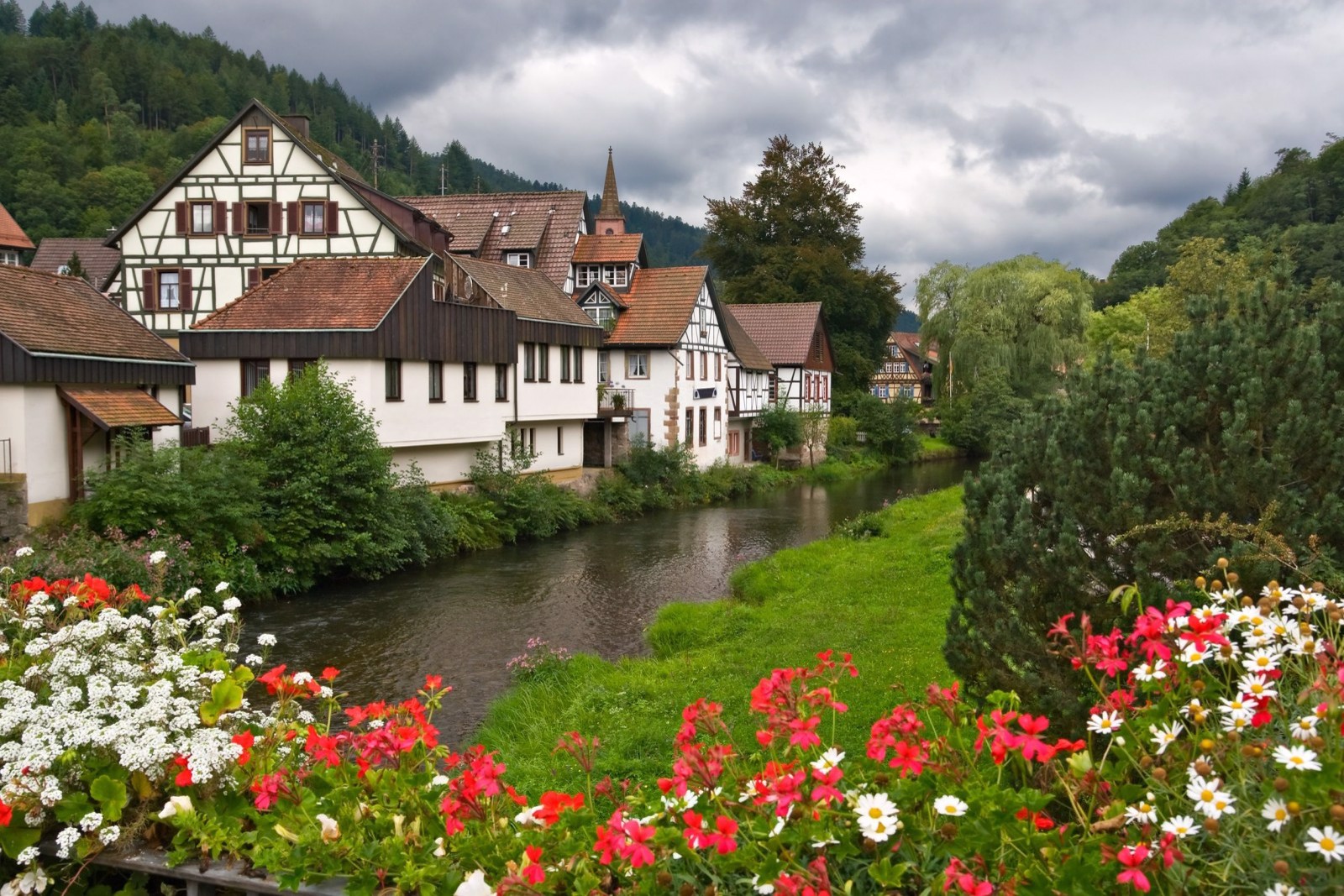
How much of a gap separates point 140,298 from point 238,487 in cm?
1542

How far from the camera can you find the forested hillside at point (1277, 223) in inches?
2163

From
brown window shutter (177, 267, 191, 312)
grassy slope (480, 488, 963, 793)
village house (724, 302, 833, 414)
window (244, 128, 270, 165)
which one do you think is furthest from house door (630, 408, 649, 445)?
grassy slope (480, 488, 963, 793)

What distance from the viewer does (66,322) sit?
19766 millimetres

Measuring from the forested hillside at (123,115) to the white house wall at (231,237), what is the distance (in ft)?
147

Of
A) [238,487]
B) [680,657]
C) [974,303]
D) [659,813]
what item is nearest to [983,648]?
[659,813]

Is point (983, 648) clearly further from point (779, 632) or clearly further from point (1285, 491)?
point (779, 632)

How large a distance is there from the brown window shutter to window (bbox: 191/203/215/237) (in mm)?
1151

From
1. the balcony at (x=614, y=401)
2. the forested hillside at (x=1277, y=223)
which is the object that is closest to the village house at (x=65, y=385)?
the balcony at (x=614, y=401)

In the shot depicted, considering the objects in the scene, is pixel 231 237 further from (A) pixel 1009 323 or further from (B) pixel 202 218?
(A) pixel 1009 323

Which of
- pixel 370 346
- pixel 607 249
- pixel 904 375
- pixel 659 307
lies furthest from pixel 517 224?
pixel 904 375

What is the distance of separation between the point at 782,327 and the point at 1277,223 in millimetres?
34527

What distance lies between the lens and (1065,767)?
13.0ft

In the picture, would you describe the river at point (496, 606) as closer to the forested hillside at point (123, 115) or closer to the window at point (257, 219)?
the window at point (257, 219)

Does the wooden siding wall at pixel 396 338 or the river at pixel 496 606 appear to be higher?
the wooden siding wall at pixel 396 338
